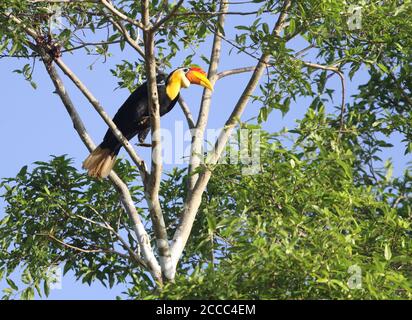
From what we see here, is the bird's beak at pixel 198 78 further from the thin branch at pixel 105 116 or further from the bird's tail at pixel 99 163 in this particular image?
the thin branch at pixel 105 116

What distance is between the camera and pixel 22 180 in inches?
487

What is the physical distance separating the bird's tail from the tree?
11 cm

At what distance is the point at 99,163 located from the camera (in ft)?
38.6

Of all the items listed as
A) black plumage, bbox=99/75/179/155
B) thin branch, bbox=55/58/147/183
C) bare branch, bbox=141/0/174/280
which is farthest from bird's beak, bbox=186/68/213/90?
bare branch, bbox=141/0/174/280

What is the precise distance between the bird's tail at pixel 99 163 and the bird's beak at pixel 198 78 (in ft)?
5.98

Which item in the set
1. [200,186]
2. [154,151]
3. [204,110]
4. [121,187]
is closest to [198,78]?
[204,110]

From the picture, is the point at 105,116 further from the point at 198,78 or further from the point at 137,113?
the point at 198,78

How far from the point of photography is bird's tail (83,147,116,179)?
1173 cm

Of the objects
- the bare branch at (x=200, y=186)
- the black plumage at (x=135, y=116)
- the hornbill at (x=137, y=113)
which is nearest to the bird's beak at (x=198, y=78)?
the hornbill at (x=137, y=113)

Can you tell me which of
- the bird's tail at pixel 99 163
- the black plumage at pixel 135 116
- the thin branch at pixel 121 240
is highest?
the black plumage at pixel 135 116

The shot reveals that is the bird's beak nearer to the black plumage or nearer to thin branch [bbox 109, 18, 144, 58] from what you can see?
the black plumage

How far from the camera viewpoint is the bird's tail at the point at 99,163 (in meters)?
11.7

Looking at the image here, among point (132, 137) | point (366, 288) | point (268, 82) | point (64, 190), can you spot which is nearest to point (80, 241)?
point (64, 190)
